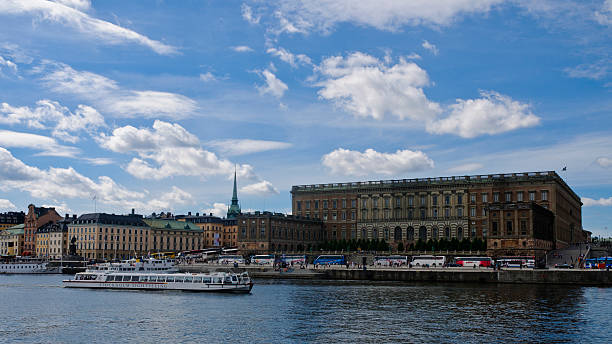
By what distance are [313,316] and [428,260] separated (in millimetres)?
85347

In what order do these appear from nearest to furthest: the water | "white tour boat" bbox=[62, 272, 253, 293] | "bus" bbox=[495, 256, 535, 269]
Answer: the water, "white tour boat" bbox=[62, 272, 253, 293], "bus" bbox=[495, 256, 535, 269]

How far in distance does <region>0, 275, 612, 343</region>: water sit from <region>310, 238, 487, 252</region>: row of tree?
62.7m

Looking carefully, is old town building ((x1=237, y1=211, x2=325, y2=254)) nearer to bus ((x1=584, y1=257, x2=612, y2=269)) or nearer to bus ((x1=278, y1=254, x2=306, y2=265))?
bus ((x1=278, y1=254, x2=306, y2=265))

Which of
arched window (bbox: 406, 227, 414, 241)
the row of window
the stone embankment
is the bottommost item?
the stone embankment

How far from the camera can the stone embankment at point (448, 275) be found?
4117 inches

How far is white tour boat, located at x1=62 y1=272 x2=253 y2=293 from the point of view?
94.1 m

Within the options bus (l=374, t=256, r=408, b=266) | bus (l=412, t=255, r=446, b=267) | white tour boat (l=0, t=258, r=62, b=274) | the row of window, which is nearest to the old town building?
bus (l=374, t=256, r=408, b=266)

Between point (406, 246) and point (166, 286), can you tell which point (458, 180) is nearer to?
point (406, 246)

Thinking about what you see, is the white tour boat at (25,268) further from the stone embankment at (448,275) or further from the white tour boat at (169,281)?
the white tour boat at (169,281)

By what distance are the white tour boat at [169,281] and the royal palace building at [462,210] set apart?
239ft

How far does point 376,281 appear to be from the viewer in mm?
121312

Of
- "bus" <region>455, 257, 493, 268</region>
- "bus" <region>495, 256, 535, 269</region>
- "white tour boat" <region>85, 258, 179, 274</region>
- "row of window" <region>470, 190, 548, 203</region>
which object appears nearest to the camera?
"white tour boat" <region>85, 258, 179, 274</region>

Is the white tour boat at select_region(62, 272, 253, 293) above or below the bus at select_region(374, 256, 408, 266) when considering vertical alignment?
below

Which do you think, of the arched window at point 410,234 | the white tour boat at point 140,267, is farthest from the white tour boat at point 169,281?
the arched window at point 410,234
